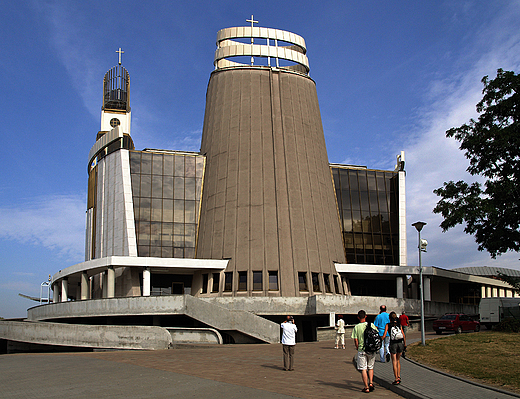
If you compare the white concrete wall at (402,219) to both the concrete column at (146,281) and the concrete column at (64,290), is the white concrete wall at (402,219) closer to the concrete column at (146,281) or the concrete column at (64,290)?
the concrete column at (146,281)

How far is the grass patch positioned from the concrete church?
522 inches

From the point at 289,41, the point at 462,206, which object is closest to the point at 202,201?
the point at 289,41

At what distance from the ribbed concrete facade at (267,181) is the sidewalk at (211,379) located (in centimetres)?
2002

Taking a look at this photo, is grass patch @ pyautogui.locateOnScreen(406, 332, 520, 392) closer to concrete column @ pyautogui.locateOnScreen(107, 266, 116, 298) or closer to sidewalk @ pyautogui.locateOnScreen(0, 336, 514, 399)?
sidewalk @ pyautogui.locateOnScreen(0, 336, 514, 399)

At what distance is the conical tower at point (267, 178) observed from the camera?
1511 inches

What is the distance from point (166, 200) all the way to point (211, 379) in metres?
31.6

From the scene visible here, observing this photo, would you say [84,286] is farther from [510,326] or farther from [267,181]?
[510,326]

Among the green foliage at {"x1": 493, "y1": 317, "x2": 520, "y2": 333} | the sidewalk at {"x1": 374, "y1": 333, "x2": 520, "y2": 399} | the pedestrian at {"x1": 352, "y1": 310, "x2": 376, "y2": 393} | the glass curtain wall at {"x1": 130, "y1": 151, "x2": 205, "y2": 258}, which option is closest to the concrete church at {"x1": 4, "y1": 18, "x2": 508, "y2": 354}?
the glass curtain wall at {"x1": 130, "y1": 151, "x2": 205, "y2": 258}

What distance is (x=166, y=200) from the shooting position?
4369 centimetres

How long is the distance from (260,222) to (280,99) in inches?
476

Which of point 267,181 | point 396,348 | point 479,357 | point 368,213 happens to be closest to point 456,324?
point 479,357

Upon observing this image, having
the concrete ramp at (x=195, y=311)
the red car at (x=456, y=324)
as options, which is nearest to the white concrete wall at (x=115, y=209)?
the concrete ramp at (x=195, y=311)

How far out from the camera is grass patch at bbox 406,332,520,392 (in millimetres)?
12766

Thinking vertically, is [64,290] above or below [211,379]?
above
